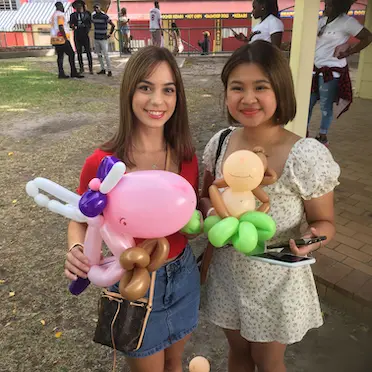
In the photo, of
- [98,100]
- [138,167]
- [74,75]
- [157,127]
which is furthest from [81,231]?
[74,75]

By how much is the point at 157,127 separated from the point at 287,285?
79 centimetres

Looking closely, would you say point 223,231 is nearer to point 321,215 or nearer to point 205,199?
point 205,199

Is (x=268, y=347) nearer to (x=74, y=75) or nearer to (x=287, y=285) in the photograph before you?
(x=287, y=285)

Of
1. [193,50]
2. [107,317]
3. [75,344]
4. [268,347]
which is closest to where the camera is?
[107,317]

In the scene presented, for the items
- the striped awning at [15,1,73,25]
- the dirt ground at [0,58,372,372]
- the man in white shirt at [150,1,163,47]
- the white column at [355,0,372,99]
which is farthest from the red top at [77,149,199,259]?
the striped awning at [15,1,73,25]

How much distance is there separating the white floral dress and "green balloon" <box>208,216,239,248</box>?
30 cm

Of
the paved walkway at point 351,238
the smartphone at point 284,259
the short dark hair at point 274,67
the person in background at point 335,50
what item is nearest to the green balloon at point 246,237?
the smartphone at point 284,259

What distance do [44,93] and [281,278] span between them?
30.9 feet

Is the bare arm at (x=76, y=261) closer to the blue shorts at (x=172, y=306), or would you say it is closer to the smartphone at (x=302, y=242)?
the blue shorts at (x=172, y=306)

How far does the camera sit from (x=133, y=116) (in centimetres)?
150

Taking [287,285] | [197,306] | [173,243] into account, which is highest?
[173,243]

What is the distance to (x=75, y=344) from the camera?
2414mm

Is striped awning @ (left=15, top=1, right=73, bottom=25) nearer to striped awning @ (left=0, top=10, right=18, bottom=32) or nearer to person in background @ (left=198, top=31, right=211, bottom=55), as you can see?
striped awning @ (left=0, top=10, right=18, bottom=32)

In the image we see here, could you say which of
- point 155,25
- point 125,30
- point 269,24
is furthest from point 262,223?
point 125,30
